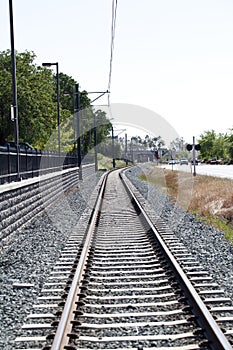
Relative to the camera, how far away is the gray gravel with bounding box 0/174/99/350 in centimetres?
680

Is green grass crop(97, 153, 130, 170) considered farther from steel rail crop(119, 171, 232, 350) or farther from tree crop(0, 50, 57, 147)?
steel rail crop(119, 171, 232, 350)

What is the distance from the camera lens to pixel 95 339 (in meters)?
5.81

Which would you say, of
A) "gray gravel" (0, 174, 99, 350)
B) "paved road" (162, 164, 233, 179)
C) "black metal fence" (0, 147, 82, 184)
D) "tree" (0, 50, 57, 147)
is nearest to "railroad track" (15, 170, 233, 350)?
"gray gravel" (0, 174, 99, 350)

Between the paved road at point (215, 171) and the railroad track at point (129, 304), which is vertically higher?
the railroad track at point (129, 304)

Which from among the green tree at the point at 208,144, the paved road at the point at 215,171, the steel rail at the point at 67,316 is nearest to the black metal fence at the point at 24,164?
the steel rail at the point at 67,316

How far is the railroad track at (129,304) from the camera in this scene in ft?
18.9

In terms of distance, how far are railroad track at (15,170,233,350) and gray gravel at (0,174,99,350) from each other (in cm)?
19

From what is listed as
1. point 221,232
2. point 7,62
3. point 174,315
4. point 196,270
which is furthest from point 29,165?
point 7,62

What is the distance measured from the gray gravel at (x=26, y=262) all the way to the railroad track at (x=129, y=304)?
0.62ft

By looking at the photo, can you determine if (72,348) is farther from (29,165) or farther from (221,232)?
(29,165)

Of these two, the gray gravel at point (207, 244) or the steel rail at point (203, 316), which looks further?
the gray gravel at point (207, 244)

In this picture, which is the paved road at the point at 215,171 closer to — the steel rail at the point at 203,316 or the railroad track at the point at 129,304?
the railroad track at the point at 129,304

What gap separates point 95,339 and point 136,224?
10899 millimetres

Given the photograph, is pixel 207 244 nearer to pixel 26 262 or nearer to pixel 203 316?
pixel 26 262
